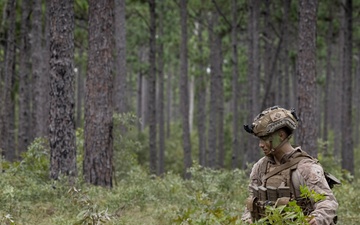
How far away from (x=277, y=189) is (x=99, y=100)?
613 cm

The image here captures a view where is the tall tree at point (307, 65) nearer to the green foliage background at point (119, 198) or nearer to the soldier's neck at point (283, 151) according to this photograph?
the green foliage background at point (119, 198)

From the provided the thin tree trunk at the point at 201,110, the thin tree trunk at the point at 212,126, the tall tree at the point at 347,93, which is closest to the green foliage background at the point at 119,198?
the tall tree at the point at 347,93

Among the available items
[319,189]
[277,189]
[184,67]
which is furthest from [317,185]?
[184,67]

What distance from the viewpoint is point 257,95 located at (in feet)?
58.7

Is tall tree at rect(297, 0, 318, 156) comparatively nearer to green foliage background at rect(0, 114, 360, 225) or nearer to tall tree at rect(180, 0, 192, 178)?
green foliage background at rect(0, 114, 360, 225)

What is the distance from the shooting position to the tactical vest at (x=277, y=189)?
4543 mm

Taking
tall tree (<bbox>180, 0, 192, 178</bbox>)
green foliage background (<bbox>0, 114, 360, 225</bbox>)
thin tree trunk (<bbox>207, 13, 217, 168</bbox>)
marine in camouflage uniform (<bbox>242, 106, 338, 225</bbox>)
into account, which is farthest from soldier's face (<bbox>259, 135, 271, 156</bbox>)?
thin tree trunk (<bbox>207, 13, 217, 168</bbox>)

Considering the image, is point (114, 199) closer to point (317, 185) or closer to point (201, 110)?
point (317, 185)

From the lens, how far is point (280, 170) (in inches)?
184

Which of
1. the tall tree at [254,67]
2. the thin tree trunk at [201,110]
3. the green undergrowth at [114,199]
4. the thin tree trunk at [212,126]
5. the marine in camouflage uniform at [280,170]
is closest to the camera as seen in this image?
the marine in camouflage uniform at [280,170]

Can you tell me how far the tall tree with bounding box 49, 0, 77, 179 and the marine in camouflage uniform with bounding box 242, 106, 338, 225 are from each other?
4949 millimetres

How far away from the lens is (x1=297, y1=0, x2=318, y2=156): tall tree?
11.2m

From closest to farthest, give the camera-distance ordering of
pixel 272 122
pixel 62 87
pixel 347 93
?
pixel 272 122
pixel 62 87
pixel 347 93

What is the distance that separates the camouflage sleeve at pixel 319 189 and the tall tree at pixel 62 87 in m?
5.31
